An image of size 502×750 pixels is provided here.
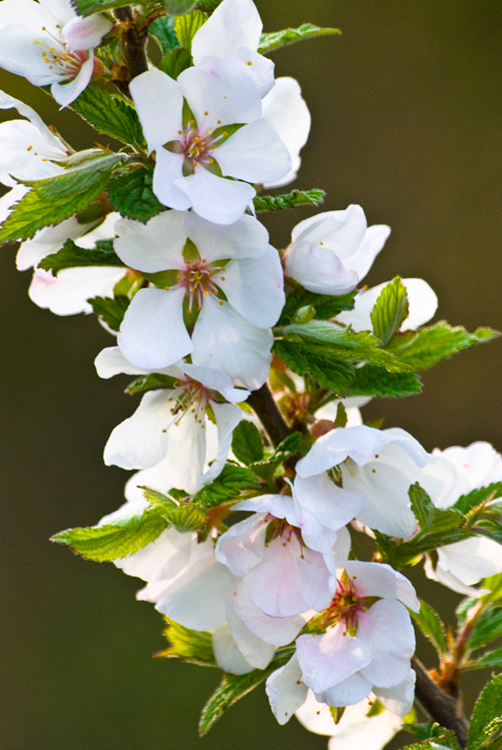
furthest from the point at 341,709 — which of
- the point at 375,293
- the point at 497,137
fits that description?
the point at 497,137

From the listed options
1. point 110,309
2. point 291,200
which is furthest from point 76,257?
point 291,200

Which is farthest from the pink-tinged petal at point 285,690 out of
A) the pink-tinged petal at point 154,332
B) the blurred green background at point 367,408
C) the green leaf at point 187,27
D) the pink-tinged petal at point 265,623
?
the blurred green background at point 367,408

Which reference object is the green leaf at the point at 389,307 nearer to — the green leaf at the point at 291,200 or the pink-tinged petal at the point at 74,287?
the green leaf at the point at 291,200

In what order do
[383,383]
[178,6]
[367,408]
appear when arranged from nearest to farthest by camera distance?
[178,6] → [383,383] → [367,408]

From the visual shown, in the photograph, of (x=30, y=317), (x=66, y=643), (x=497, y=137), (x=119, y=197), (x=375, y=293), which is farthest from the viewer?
(x=497, y=137)

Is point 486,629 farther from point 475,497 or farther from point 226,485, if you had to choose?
point 226,485

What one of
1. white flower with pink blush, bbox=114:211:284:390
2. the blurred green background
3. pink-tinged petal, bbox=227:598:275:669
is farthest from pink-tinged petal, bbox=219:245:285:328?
the blurred green background

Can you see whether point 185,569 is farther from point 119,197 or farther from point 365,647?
point 119,197
